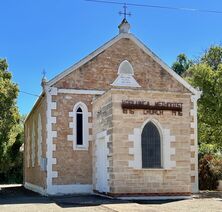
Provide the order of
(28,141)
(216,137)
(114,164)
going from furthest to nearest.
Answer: (28,141)
(216,137)
(114,164)

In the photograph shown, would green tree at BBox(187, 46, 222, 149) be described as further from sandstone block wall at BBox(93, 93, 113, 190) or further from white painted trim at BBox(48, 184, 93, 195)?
white painted trim at BBox(48, 184, 93, 195)

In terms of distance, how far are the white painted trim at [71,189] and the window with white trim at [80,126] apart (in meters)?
1.84

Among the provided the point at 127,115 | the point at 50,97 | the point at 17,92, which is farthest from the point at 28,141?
the point at 127,115

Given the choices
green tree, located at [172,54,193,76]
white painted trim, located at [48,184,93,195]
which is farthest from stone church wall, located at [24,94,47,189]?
green tree, located at [172,54,193,76]

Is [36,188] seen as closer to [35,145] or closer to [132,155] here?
[35,145]

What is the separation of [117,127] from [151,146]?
1.75m

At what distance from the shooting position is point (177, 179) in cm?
1905

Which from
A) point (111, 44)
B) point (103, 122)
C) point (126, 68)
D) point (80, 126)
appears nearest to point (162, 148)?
point (103, 122)

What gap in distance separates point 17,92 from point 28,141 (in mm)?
4753

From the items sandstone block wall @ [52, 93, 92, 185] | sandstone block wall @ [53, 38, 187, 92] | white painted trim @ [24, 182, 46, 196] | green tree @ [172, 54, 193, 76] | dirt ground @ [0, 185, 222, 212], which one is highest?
green tree @ [172, 54, 193, 76]

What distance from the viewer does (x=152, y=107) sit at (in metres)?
19.1

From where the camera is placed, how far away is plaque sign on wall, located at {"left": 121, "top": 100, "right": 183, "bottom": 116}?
61.7 ft

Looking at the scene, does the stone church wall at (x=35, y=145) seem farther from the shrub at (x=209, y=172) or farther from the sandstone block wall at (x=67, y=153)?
the shrub at (x=209, y=172)

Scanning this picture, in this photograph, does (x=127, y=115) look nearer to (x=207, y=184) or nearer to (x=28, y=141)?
(x=207, y=184)
